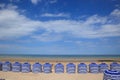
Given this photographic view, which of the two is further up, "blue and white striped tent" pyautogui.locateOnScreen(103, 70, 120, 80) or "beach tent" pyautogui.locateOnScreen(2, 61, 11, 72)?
"beach tent" pyautogui.locateOnScreen(2, 61, 11, 72)

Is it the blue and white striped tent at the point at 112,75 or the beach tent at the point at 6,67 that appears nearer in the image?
the blue and white striped tent at the point at 112,75

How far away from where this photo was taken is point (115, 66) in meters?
22.0

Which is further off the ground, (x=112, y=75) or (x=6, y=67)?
(x=6, y=67)

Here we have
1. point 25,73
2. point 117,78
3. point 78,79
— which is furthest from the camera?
point 25,73

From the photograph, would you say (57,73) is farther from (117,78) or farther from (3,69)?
(117,78)

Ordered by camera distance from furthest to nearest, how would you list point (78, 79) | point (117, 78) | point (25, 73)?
point (25, 73) < point (78, 79) < point (117, 78)

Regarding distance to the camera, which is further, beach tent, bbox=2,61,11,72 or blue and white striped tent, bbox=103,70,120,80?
beach tent, bbox=2,61,11,72

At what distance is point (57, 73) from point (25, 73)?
93.5 inches

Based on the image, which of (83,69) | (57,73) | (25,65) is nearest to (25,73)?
(25,65)

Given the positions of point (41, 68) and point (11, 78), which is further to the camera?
point (41, 68)

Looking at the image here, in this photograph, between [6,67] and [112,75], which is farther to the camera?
[6,67]

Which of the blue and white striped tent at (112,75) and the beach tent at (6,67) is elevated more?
the beach tent at (6,67)

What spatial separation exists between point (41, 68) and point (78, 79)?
5.08 metres

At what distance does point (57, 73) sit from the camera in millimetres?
21969
